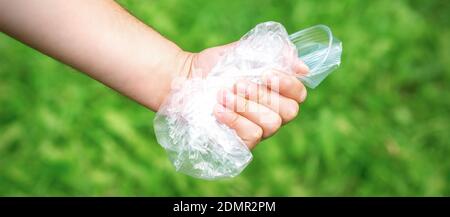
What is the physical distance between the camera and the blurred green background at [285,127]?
1.75 meters

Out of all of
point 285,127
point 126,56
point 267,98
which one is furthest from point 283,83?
point 285,127

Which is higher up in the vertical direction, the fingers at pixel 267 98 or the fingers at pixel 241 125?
the fingers at pixel 267 98

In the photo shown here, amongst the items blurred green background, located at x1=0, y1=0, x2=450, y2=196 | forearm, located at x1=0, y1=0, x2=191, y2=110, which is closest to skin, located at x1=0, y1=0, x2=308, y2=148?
forearm, located at x1=0, y1=0, x2=191, y2=110

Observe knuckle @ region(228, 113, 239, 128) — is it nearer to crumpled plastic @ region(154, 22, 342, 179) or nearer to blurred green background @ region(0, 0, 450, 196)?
crumpled plastic @ region(154, 22, 342, 179)

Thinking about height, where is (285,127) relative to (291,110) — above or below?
below

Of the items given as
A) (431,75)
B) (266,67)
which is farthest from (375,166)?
(266,67)

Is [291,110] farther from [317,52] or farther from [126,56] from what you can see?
[126,56]

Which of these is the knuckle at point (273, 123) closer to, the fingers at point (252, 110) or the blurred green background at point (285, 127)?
the fingers at point (252, 110)

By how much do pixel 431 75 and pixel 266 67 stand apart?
4.29ft

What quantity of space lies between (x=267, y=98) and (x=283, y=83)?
34mm

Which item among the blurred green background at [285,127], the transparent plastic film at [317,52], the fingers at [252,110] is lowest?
the blurred green background at [285,127]

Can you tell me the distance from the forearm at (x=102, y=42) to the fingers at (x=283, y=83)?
0.14 metres

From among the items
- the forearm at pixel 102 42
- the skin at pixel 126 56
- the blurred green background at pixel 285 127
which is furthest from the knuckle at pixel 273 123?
the blurred green background at pixel 285 127

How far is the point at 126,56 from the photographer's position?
36.6 inches
